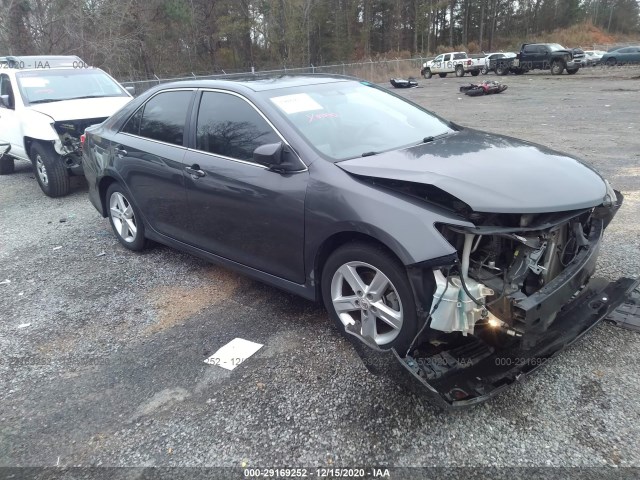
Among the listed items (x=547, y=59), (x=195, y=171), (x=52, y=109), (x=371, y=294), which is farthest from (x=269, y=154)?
(x=547, y=59)

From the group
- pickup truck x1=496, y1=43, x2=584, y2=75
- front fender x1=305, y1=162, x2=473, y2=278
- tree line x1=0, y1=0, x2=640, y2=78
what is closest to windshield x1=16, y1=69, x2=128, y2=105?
front fender x1=305, y1=162, x2=473, y2=278

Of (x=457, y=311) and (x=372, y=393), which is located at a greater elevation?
(x=457, y=311)

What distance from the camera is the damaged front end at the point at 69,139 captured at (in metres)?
7.04

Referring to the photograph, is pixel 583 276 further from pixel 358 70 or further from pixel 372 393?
pixel 358 70

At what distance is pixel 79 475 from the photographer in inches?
93.5

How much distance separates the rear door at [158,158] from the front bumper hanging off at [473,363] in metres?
2.27

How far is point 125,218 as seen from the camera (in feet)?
16.4

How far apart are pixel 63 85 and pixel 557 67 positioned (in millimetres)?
30335

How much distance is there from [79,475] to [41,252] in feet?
12.1

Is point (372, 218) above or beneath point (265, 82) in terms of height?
beneath

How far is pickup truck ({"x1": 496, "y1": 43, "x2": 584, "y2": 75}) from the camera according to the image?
2961 cm

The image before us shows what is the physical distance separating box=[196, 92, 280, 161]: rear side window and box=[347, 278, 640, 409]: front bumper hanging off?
1.62m

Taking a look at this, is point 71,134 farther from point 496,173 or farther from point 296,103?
point 496,173

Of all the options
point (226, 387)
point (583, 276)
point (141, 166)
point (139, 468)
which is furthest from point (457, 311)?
point (141, 166)
